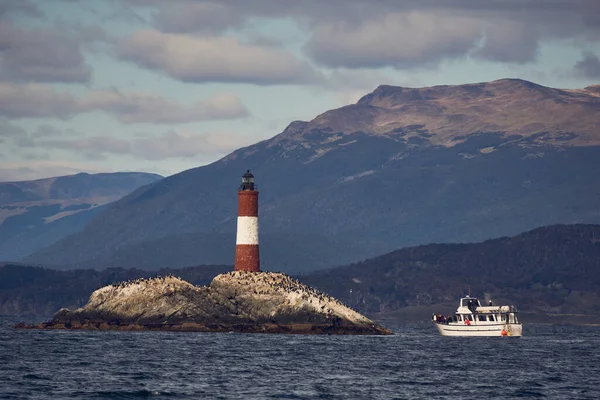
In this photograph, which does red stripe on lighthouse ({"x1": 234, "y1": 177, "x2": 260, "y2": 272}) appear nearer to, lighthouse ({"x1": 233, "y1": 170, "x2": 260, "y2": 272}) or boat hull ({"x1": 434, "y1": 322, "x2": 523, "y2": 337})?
lighthouse ({"x1": 233, "y1": 170, "x2": 260, "y2": 272})

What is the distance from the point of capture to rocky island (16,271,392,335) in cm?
16725

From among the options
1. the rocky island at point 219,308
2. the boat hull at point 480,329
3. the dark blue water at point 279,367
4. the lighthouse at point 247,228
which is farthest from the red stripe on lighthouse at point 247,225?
the boat hull at point 480,329

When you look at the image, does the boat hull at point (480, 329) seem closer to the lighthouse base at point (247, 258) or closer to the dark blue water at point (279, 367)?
the dark blue water at point (279, 367)

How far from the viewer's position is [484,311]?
177 meters

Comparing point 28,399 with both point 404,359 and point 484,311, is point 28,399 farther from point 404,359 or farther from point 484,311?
point 484,311

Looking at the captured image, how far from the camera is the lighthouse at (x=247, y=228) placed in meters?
169

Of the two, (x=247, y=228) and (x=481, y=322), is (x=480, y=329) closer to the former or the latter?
(x=481, y=322)

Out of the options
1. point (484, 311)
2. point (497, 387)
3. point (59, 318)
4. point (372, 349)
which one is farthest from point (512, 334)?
point (497, 387)

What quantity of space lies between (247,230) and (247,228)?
0.94ft

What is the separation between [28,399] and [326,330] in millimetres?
81774

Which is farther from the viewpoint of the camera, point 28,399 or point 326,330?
point 326,330

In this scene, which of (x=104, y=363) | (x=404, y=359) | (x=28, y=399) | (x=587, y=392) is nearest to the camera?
(x=28, y=399)

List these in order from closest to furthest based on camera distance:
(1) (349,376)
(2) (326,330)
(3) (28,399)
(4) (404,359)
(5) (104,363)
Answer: (3) (28,399), (1) (349,376), (5) (104,363), (4) (404,359), (2) (326,330)

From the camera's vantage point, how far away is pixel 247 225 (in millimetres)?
168125
